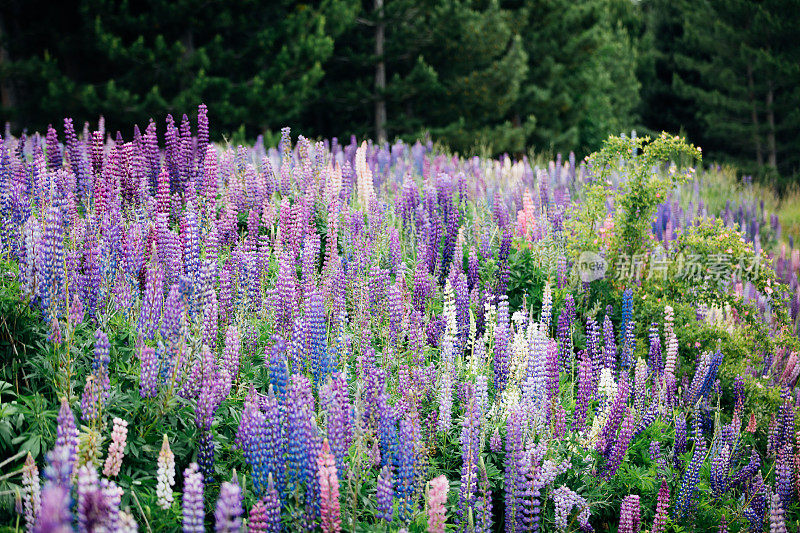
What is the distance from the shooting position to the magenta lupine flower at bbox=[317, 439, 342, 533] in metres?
2.62

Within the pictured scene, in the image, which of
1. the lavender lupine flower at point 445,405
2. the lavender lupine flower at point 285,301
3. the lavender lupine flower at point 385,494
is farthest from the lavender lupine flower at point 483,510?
the lavender lupine flower at point 285,301

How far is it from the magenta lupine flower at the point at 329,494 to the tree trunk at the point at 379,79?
19.4 metres

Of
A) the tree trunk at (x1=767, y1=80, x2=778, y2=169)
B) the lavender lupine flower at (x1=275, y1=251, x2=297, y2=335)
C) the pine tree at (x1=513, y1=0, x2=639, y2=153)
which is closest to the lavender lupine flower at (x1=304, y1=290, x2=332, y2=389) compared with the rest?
the lavender lupine flower at (x1=275, y1=251, x2=297, y2=335)

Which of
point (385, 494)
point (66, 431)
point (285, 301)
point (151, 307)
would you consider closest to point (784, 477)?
point (385, 494)

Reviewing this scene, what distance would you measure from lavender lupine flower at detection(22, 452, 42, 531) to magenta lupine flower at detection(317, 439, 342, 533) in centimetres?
107

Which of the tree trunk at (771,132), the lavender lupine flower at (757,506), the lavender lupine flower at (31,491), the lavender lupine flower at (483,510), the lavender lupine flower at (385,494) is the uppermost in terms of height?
the tree trunk at (771,132)

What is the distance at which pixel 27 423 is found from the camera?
309cm

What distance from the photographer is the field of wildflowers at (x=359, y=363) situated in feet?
9.45

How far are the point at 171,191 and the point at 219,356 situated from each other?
2.50 m

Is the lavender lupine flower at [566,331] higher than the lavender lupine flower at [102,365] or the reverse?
the reverse

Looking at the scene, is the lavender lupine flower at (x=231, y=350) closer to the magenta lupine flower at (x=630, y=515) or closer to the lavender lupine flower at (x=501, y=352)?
the lavender lupine flower at (x=501, y=352)

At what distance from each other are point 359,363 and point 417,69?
60.5ft

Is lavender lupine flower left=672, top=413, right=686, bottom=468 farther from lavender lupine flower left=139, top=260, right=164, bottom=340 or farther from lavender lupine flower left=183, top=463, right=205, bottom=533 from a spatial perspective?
lavender lupine flower left=139, top=260, right=164, bottom=340

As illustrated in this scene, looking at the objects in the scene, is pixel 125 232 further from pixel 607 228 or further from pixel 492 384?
pixel 607 228
